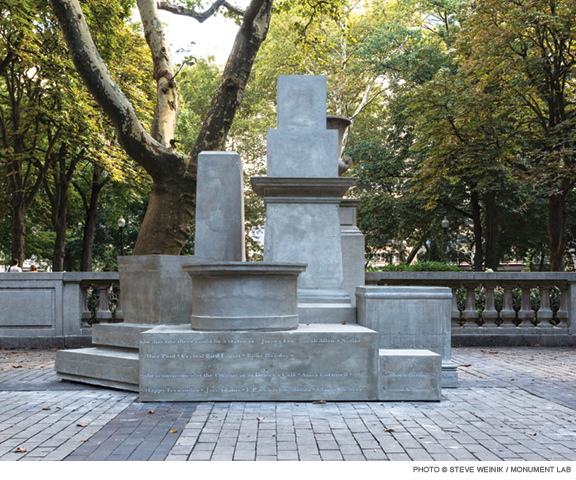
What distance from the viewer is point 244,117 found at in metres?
38.2

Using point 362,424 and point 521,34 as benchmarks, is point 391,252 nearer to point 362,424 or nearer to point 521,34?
point 521,34

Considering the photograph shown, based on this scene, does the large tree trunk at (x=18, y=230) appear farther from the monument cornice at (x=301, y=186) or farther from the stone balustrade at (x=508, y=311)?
the monument cornice at (x=301, y=186)

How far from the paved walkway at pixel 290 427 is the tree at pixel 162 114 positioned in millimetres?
5502

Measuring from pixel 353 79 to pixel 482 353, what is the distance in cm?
2494

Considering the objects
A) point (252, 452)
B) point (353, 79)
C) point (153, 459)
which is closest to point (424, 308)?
point (252, 452)

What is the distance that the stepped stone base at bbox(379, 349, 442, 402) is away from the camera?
246 inches

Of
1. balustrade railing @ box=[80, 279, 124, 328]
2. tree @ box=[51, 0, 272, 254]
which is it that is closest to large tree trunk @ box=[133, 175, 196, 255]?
tree @ box=[51, 0, 272, 254]

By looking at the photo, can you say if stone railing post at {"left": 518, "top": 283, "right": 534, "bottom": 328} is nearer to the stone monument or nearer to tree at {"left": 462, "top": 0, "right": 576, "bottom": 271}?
the stone monument

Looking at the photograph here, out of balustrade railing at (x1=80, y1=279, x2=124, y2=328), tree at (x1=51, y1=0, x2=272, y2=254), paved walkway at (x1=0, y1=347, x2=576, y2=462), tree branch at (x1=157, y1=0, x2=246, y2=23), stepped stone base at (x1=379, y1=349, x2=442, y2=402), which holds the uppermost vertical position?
tree branch at (x1=157, y1=0, x2=246, y2=23)

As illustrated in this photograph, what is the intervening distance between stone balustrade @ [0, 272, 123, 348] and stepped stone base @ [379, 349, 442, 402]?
7.29 metres

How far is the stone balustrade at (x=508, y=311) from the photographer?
1170 cm

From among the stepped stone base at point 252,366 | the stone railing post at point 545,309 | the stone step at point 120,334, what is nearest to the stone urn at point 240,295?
the stepped stone base at point 252,366

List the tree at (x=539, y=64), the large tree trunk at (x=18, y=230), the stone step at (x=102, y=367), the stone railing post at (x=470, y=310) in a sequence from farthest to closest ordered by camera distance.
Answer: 1. the large tree trunk at (x=18, y=230)
2. the tree at (x=539, y=64)
3. the stone railing post at (x=470, y=310)
4. the stone step at (x=102, y=367)

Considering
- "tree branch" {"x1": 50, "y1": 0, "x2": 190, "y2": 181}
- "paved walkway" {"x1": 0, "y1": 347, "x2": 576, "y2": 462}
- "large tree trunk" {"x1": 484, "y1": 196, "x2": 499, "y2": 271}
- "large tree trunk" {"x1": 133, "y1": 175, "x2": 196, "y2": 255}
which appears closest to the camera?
"paved walkway" {"x1": 0, "y1": 347, "x2": 576, "y2": 462}
